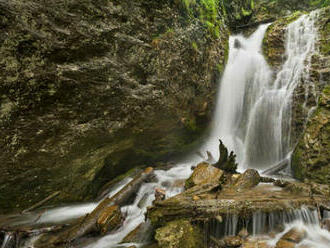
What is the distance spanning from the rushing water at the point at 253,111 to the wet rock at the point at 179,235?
1452mm

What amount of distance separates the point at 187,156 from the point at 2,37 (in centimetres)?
674

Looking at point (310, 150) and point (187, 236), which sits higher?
point (310, 150)

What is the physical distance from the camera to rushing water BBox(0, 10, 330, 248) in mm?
6172

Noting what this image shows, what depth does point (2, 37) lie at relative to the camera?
3.47m

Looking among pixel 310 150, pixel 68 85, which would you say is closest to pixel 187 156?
pixel 310 150

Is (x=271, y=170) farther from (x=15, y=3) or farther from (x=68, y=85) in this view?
(x=15, y=3)

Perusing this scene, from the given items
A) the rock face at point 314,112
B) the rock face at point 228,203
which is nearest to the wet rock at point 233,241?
the rock face at point 228,203

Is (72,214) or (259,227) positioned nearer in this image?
(259,227)

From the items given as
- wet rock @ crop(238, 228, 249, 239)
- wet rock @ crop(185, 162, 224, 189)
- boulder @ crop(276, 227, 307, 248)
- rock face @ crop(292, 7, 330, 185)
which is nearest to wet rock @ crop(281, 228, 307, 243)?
boulder @ crop(276, 227, 307, 248)

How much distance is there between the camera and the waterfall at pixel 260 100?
7133mm

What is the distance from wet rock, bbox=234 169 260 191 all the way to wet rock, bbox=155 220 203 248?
183 cm

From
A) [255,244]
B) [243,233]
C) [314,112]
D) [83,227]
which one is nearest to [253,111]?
[314,112]

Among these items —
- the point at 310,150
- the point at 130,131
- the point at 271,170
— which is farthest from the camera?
the point at 271,170

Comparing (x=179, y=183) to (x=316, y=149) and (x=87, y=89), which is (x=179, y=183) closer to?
(x=87, y=89)
